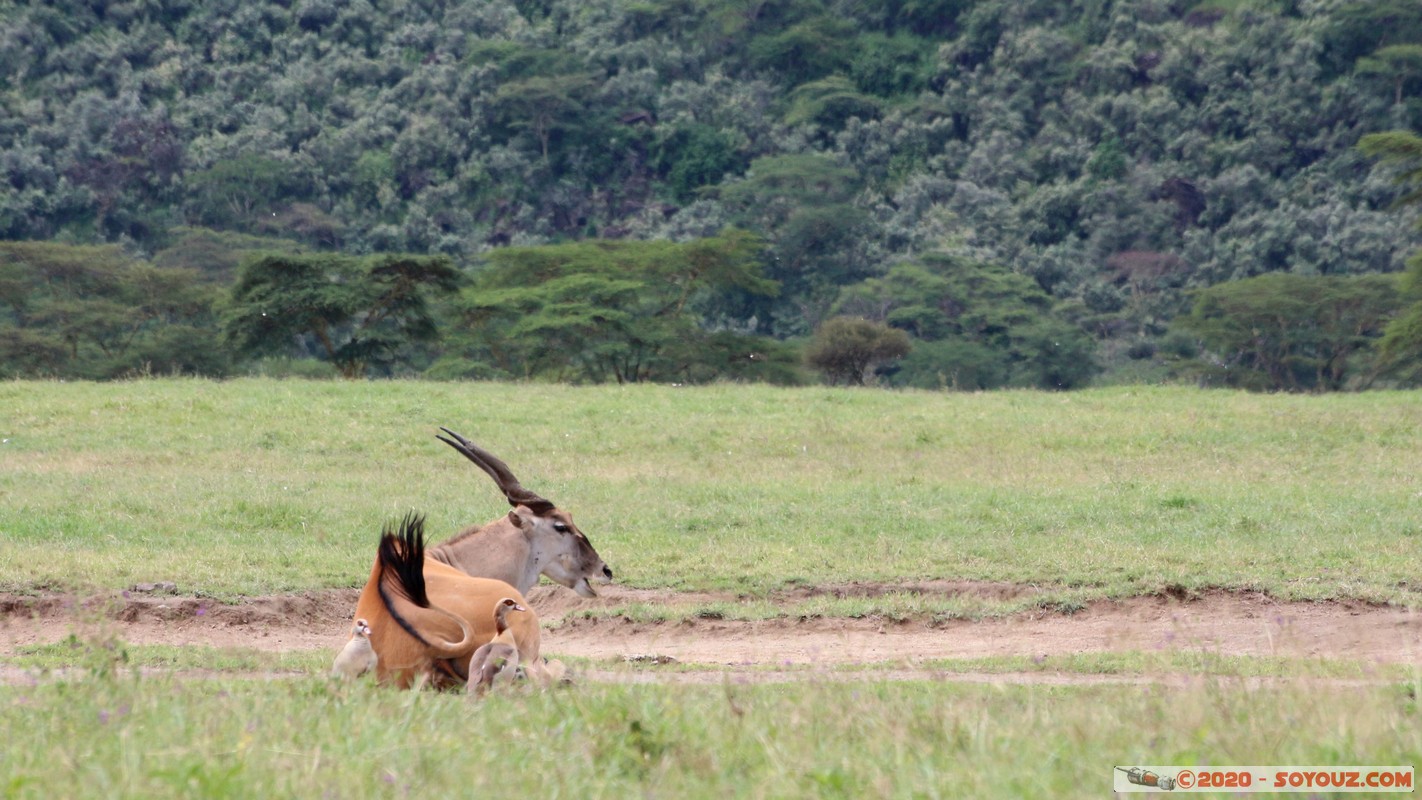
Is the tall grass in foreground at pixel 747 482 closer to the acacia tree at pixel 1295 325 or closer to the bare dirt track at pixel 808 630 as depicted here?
the bare dirt track at pixel 808 630

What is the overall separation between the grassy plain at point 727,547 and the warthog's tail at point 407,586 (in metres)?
0.45

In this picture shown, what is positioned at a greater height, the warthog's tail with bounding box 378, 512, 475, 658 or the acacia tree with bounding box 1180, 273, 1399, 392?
the warthog's tail with bounding box 378, 512, 475, 658

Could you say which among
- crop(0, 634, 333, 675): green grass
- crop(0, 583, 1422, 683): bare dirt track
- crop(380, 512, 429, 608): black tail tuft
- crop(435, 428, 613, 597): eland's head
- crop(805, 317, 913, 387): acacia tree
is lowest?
crop(805, 317, 913, 387): acacia tree

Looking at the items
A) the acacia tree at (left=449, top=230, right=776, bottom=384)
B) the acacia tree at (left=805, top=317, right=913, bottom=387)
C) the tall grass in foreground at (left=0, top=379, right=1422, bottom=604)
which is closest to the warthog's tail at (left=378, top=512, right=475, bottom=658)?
the tall grass in foreground at (left=0, top=379, right=1422, bottom=604)

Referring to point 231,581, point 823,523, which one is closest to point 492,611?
point 231,581

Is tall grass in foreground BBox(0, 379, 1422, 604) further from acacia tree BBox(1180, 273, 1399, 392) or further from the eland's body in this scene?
acacia tree BBox(1180, 273, 1399, 392)

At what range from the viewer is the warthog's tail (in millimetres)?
5672

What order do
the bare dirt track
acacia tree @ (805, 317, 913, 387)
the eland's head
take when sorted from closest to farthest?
the eland's head → the bare dirt track → acacia tree @ (805, 317, 913, 387)

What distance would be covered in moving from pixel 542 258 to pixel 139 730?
29769 millimetres

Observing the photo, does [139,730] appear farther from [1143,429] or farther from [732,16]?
[732,16]

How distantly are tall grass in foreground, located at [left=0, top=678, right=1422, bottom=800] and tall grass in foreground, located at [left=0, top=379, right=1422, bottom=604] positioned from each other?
4758 mm

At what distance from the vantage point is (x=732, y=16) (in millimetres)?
53688

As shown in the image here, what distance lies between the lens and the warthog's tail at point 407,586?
5672mm

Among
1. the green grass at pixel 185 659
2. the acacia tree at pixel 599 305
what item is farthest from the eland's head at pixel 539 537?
the acacia tree at pixel 599 305
